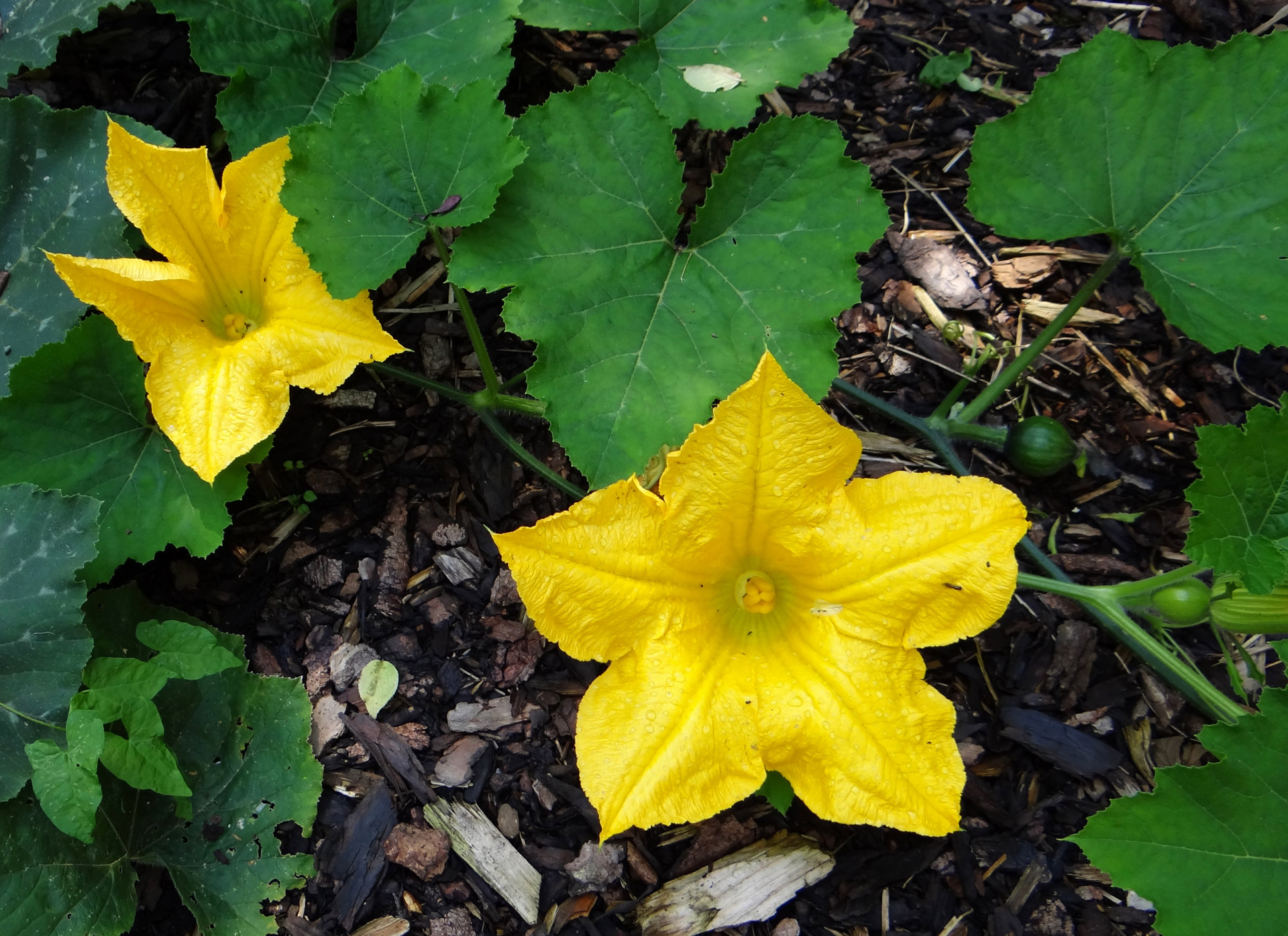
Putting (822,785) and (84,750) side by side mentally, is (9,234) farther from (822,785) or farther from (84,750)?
(822,785)

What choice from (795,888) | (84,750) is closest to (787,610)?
(795,888)

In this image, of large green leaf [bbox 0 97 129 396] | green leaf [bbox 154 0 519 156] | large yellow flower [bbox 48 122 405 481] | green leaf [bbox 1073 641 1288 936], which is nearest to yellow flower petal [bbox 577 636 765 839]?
green leaf [bbox 1073 641 1288 936]

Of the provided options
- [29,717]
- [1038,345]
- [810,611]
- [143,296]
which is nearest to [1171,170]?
[1038,345]

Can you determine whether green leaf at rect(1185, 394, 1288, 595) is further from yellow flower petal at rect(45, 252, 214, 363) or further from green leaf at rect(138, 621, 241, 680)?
yellow flower petal at rect(45, 252, 214, 363)

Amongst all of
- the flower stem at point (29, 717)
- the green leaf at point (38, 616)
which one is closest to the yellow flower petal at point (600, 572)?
the green leaf at point (38, 616)

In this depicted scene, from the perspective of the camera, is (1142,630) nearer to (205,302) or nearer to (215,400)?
(215,400)

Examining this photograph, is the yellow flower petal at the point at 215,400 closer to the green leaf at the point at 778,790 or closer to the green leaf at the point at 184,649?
the green leaf at the point at 184,649
